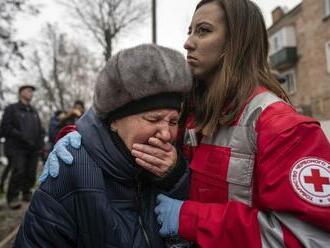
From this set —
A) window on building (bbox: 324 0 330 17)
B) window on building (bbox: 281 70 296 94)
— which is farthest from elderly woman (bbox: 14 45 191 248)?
window on building (bbox: 281 70 296 94)

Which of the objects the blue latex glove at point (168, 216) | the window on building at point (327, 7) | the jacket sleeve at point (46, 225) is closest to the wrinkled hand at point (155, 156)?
the blue latex glove at point (168, 216)

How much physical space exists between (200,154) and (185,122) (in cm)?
30

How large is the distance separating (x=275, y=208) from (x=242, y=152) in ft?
Result: 0.91

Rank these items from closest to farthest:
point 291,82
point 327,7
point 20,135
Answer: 1. point 20,135
2. point 327,7
3. point 291,82

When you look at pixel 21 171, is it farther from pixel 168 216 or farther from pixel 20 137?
pixel 168 216

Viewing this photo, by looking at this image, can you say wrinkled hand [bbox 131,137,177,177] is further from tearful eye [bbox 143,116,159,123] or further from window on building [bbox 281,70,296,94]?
window on building [bbox 281,70,296,94]

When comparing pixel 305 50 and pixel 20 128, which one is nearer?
pixel 20 128

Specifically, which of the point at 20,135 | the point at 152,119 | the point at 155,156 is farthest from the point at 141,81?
the point at 20,135

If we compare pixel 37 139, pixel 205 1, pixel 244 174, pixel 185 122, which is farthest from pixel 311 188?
pixel 37 139

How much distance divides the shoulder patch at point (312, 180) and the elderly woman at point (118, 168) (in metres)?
0.52

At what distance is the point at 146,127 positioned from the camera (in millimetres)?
1874

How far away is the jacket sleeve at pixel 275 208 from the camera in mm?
1582

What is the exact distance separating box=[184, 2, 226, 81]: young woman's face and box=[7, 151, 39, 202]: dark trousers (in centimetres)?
601

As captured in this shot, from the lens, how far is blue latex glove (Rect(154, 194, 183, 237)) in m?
1.83
